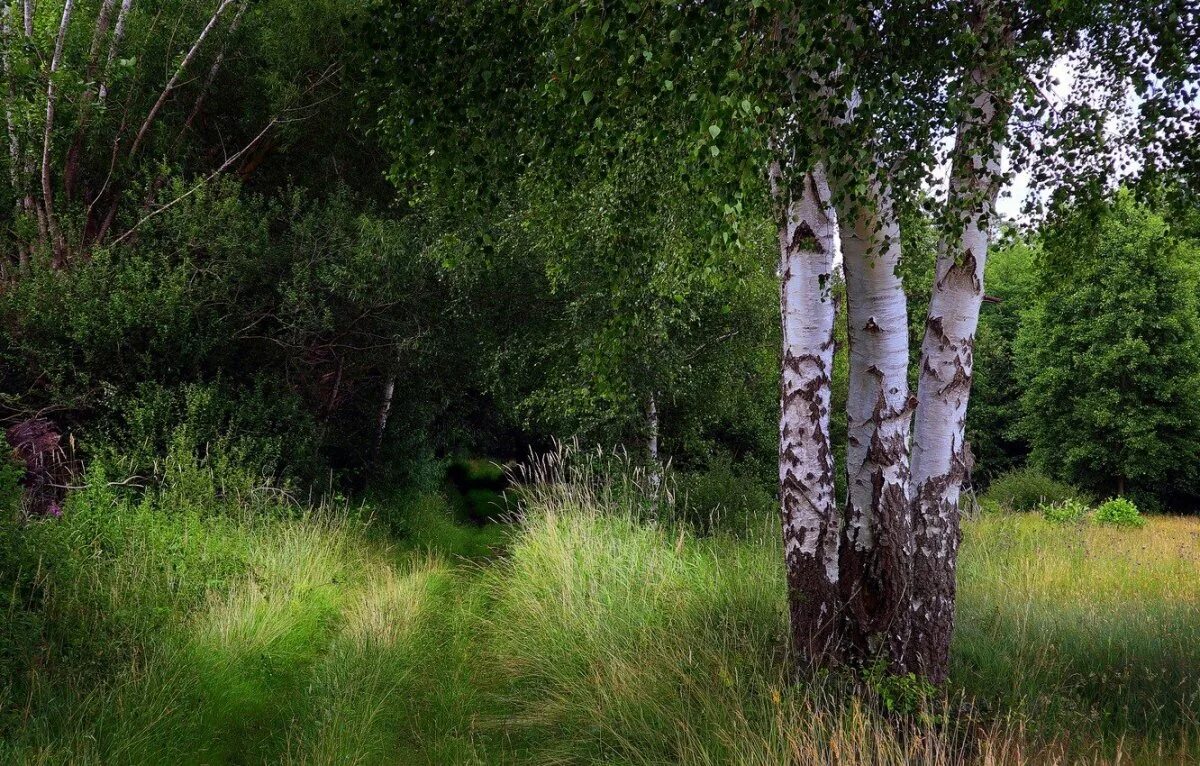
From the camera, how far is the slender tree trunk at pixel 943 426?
4.17 meters

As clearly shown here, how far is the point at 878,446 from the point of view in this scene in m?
4.20

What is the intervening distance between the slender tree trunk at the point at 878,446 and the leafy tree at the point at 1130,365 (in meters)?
22.2

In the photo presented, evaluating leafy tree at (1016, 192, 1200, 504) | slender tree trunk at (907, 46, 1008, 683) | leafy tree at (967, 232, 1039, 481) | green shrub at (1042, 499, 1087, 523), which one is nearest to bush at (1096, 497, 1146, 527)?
green shrub at (1042, 499, 1087, 523)

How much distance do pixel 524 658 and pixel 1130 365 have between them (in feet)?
80.7

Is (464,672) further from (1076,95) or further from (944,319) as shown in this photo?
(1076,95)

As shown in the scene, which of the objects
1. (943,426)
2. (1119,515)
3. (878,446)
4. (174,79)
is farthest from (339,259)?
(1119,515)

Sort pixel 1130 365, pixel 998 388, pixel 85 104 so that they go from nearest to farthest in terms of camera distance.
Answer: pixel 85 104, pixel 1130 365, pixel 998 388

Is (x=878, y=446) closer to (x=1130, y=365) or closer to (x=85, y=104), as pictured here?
(x=85, y=104)

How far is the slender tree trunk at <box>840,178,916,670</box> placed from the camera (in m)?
4.15

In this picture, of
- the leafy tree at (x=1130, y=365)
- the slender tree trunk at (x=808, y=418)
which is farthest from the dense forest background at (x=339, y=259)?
the leafy tree at (x=1130, y=365)

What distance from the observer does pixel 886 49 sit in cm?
380

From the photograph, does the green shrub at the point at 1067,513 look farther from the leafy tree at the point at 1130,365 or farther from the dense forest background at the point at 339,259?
the leafy tree at the point at 1130,365

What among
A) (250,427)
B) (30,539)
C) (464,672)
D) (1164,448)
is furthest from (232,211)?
(1164,448)

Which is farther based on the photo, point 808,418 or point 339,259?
point 339,259
